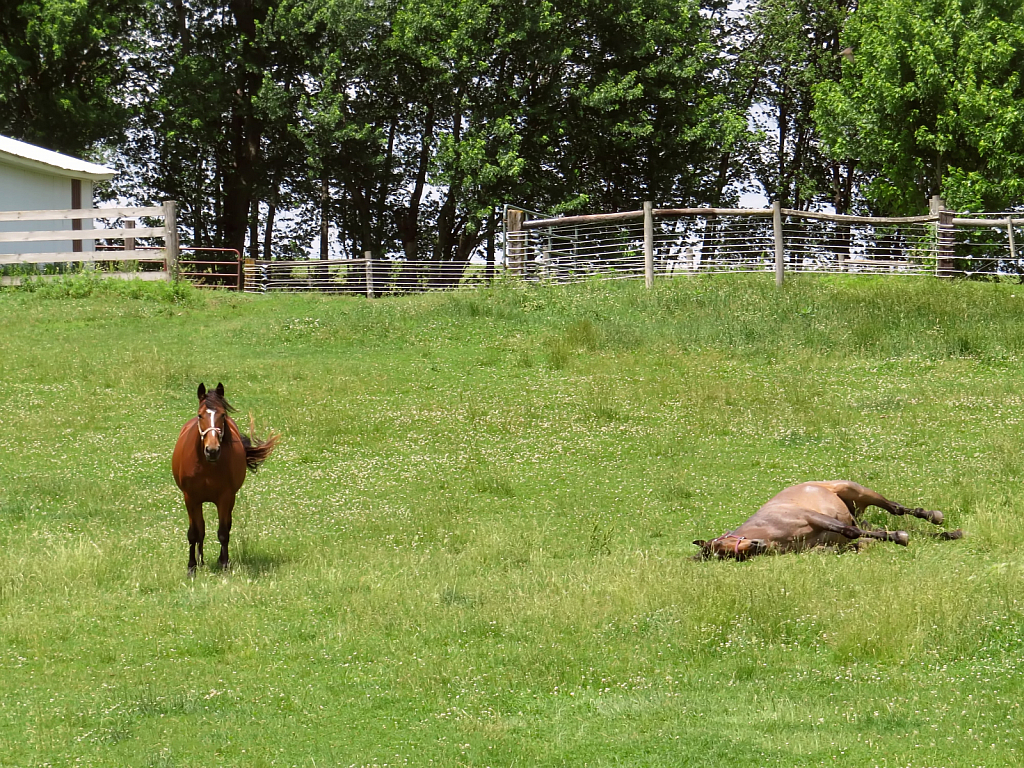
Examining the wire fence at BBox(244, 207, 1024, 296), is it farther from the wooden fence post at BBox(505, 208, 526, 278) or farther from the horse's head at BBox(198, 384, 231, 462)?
the horse's head at BBox(198, 384, 231, 462)

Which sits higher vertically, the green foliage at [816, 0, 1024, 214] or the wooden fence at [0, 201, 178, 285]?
the green foliage at [816, 0, 1024, 214]

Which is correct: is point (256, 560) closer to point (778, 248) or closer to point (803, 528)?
point (803, 528)

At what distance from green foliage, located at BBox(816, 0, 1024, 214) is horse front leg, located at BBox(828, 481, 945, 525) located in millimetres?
Answer: 30783

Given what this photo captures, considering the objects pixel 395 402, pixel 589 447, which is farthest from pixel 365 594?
pixel 395 402

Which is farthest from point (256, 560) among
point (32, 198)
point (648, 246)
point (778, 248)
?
point (32, 198)

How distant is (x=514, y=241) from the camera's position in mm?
31047

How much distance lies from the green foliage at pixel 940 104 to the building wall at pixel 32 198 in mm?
27458

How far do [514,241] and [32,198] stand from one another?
16822 mm

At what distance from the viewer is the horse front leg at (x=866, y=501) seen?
11156mm

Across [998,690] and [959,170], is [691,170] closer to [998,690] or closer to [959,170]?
[959,170]

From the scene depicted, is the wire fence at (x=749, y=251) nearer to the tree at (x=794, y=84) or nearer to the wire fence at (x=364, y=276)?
the wire fence at (x=364, y=276)

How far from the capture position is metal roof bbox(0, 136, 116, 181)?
1407 inches

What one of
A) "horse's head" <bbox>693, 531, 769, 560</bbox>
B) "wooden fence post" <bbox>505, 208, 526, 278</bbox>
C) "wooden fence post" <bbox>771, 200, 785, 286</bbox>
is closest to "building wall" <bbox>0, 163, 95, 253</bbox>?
"wooden fence post" <bbox>505, 208, 526, 278</bbox>

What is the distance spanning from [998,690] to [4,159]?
1397 inches
